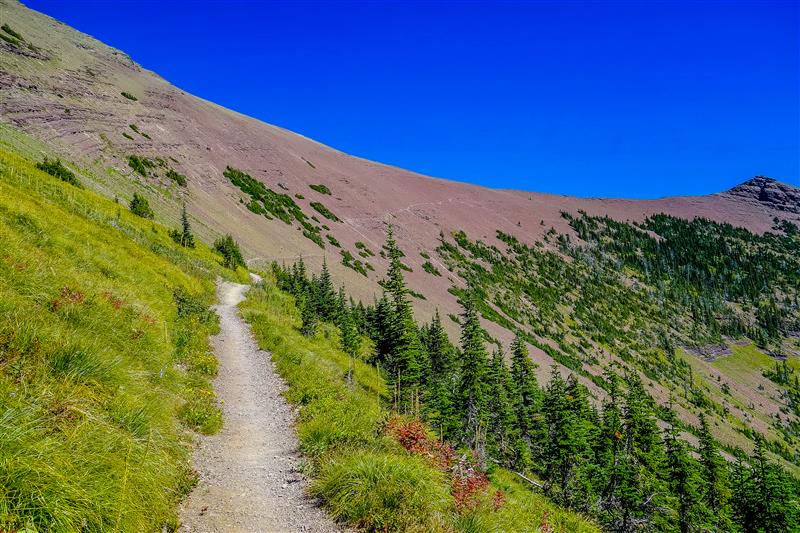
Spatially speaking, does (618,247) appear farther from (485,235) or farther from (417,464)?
(417,464)

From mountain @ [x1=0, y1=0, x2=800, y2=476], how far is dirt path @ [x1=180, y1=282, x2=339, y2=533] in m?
31.9

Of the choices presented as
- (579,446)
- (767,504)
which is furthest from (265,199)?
(767,504)

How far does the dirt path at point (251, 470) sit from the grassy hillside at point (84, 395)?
1.16 feet

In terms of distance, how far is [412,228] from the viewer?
90.5m

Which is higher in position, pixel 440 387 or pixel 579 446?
pixel 440 387

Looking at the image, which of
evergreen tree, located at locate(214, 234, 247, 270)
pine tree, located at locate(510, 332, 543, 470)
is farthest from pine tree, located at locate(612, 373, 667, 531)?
evergreen tree, located at locate(214, 234, 247, 270)

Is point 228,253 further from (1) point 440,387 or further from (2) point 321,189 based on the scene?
(2) point 321,189

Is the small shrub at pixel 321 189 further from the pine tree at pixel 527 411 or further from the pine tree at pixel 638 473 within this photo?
the pine tree at pixel 638 473

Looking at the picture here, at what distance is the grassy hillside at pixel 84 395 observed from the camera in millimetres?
3164

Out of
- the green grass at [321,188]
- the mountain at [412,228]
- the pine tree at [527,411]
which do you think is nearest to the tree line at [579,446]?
the pine tree at [527,411]

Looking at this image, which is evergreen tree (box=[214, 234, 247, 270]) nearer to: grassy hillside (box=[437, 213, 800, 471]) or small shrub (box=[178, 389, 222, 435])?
small shrub (box=[178, 389, 222, 435])

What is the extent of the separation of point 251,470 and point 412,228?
85.0m

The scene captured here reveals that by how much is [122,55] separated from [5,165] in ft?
265

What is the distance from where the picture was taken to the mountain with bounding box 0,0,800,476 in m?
46.6
